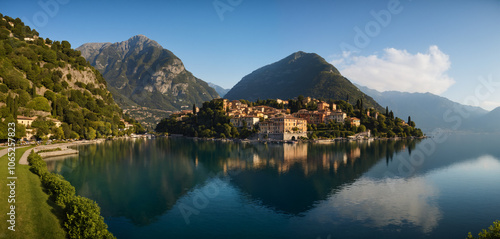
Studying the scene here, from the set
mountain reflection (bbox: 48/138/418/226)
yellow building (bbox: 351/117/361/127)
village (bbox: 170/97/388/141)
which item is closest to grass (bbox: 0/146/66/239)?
mountain reflection (bbox: 48/138/418/226)

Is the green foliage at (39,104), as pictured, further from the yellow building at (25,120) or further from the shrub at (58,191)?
the shrub at (58,191)

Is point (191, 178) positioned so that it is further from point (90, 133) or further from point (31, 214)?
point (90, 133)

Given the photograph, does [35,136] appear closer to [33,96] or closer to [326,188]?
[33,96]

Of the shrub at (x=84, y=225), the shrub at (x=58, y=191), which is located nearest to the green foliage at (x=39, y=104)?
the shrub at (x=58, y=191)

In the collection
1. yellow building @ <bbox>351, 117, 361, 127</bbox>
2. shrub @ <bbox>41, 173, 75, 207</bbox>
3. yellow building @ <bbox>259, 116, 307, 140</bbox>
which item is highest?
yellow building @ <bbox>351, 117, 361, 127</bbox>

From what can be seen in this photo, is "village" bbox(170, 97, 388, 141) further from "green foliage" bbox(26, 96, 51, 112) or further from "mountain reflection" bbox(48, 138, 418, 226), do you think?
"green foliage" bbox(26, 96, 51, 112)

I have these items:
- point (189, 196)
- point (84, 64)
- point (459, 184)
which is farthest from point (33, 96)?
point (459, 184)

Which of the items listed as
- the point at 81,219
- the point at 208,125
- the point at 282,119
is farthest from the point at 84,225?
the point at 208,125
